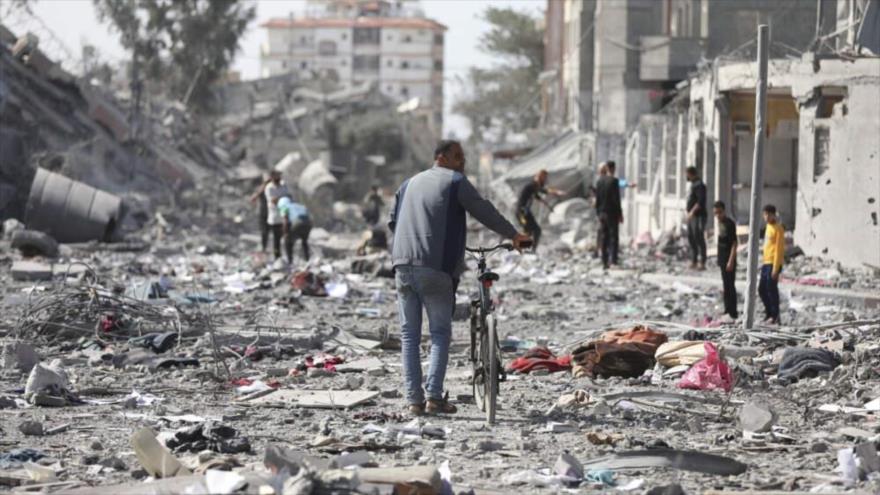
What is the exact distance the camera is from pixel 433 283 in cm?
886

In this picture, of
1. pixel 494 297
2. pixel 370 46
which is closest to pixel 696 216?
pixel 494 297

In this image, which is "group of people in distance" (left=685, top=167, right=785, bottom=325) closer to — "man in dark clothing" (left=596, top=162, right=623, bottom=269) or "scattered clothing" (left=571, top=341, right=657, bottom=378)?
"scattered clothing" (left=571, top=341, right=657, bottom=378)

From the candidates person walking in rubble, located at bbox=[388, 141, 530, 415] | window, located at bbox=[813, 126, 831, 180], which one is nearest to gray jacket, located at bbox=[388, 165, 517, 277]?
person walking in rubble, located at bbox=[388, 141, 530, 415]

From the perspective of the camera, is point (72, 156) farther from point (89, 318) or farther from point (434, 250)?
point (434, 250)

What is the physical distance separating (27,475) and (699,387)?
4790 millimetres

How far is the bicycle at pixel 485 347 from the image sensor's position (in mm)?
8719

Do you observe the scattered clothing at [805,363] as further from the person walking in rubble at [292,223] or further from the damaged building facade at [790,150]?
the person walking in rubble at [292,223]

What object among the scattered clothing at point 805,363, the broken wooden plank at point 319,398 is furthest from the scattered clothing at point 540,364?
the broken wooden plank at point 319,398

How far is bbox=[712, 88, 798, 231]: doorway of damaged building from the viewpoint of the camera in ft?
87.2

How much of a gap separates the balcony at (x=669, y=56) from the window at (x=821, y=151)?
Result: 15.6 metres

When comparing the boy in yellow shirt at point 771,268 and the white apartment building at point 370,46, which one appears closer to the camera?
the boy in yellow shirt at point 771,268

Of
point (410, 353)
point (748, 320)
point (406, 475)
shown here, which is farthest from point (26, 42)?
point (406, 475)

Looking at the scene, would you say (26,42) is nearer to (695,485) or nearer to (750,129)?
(750,129)

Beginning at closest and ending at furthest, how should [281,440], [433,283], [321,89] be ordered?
[281,440] < [433,283] < [321,89]
